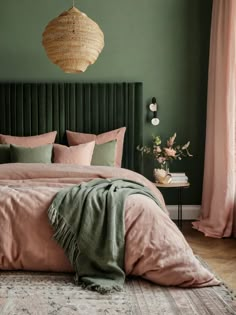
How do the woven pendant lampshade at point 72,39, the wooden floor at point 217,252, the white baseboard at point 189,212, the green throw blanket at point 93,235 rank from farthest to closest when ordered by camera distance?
the white baseboard at point 189,212 → the woven pendant lampshade at point 72,39 → the wooden floor at point 217,252 → the green throw blanket at point 93,235

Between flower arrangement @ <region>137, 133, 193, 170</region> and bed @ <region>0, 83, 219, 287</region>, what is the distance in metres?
0.22

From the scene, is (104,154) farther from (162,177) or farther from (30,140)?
(30,140)

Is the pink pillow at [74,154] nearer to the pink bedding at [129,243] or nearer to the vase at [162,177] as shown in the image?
the vase at [162,177]

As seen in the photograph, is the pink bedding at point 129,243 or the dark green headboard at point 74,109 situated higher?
the dark green headboard at point 74,109

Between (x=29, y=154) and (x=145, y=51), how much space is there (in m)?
1.94

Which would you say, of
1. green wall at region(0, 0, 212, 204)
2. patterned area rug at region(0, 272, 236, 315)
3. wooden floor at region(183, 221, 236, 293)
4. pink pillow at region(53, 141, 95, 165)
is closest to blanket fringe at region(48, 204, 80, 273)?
patterned area rug at region(0, 272, 236, 315)

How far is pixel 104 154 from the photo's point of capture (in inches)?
176

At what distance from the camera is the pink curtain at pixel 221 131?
431cm

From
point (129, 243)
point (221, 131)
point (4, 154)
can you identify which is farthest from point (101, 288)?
point (221, 131)

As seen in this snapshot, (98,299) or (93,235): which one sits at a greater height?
(93,235)

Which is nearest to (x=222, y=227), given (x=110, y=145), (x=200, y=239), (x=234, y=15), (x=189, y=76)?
(x=200, y=239)

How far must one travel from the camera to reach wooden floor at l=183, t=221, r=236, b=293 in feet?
10.3

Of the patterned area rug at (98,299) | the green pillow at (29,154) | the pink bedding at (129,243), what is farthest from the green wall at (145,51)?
the patterned area rug at (98,299)

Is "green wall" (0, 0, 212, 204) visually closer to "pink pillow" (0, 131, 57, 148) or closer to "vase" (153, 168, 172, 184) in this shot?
"vase" (153, 168, 172, 184)
